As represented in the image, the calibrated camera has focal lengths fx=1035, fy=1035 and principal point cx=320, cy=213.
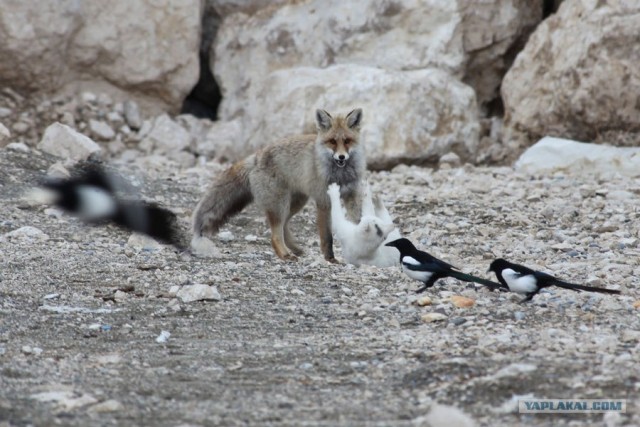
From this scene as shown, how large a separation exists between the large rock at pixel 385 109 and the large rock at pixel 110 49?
1.50 metres

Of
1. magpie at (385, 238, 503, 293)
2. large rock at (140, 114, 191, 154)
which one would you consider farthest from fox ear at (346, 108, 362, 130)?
large rock at (140, 114, 191, 154)

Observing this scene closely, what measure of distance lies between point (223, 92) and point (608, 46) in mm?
5317

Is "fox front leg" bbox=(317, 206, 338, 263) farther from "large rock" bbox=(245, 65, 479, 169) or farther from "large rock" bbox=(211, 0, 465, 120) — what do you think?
"large rock" bbox=(211, 0, 465, 120)

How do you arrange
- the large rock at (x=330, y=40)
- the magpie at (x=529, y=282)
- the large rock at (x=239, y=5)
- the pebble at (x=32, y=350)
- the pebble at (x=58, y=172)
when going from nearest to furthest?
1. the pebble at (x=32, y=350)
2. the magpie at (x=529, y=282)
3. the pebble at (x=58, y=172)
4. the large rock at (x=330, y=40)
5. the large rock at (x=239, y=5)

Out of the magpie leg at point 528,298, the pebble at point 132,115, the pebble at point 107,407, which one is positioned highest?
the pebble at point 132,115

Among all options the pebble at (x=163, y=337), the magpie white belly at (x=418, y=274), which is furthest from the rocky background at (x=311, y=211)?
the magpie white belly at (x=418, y=274)

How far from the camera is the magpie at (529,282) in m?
6.01

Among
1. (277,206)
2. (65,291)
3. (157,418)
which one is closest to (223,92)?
(277,206)

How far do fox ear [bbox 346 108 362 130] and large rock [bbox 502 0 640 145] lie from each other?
14.4 ft

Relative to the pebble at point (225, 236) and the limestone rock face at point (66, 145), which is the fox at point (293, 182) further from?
the limestone rock face at point (66, 145)

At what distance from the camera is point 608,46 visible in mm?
11906

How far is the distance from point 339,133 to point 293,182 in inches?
22.0

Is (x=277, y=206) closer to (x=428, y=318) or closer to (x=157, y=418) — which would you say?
(x=428, y=318)

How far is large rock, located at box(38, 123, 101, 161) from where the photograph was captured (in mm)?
11727
